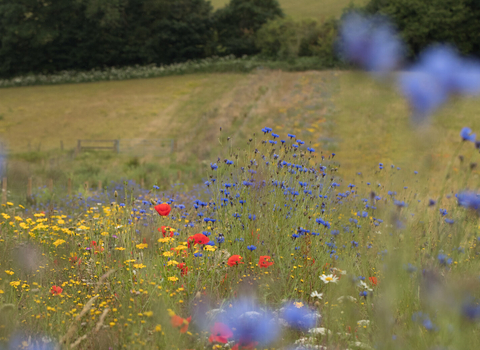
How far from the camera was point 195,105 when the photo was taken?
23.0 m

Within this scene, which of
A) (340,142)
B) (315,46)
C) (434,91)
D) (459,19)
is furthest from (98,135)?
(459,19)

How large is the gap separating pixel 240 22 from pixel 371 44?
39950mm

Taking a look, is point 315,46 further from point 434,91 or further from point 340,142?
point 434,91

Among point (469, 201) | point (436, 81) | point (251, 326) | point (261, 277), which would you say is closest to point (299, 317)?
point (251, 326)

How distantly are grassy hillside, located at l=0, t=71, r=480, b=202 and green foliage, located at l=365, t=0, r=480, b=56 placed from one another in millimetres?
8157

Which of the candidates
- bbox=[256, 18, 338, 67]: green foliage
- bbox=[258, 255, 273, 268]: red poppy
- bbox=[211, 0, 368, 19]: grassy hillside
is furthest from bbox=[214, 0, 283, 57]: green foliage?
bbox=[258, 255, 273, 268]: red poppy

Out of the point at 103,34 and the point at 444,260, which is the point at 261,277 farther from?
the point at 103,34

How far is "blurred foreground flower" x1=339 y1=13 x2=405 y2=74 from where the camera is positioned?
155 centimetres

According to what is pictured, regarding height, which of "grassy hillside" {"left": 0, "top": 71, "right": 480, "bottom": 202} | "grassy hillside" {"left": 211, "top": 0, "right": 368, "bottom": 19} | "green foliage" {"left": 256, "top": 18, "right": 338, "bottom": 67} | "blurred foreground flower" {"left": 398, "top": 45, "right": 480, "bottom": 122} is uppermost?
A: "grassy hillside" {"left": 211, "top": 0, "right": 368, "bottom": 19}

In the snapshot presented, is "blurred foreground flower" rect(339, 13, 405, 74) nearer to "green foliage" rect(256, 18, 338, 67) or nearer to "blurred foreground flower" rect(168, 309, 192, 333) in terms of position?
"blurred foreground flower" rect(168, 309, 192, 333)

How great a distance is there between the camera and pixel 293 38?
3459 centimetres

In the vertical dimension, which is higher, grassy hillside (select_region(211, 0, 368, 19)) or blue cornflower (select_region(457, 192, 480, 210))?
→ grassy hillside (select_region(211, 0, 368, 19))

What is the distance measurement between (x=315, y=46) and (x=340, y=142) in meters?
23.1

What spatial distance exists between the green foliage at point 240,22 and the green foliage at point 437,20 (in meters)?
11.5
